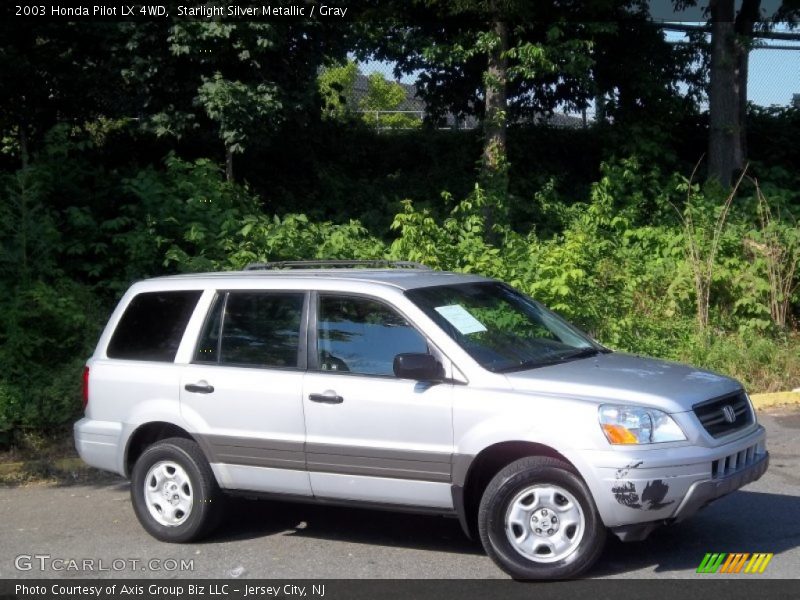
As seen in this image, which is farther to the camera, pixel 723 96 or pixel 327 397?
pixel 723 96

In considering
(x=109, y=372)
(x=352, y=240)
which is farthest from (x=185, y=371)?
(x=352, y=240)

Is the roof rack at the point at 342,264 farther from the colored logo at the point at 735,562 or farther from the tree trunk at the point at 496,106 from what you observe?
the tree trunk at the point at 496,106

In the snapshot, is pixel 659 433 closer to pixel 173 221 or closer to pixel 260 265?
pixel 260 265

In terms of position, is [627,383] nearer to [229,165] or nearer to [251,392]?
[251,392]

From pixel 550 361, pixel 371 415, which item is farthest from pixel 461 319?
pixel 371 415

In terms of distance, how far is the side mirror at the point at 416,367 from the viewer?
578cm

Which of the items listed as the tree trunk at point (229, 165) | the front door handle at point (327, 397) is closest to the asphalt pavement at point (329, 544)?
the front door handle at point (327, 397)

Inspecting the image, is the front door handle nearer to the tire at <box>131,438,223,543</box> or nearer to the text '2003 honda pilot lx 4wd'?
the text '2003 honda pilot lx 4wd'

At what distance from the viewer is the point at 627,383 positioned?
5727 mm

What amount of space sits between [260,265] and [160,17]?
816 cm

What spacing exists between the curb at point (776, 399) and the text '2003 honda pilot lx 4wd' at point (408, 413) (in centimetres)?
457

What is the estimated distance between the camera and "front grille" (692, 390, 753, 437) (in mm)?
5672

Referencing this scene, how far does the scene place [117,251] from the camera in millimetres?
13805

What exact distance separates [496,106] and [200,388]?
36.2 ft
